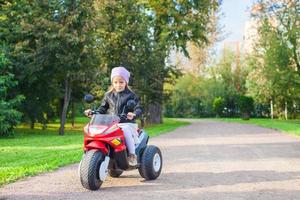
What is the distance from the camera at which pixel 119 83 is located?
828 cm

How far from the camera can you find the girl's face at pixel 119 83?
27.2 feet

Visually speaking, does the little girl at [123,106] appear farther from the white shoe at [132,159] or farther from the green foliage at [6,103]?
the green foliage at [6,103]

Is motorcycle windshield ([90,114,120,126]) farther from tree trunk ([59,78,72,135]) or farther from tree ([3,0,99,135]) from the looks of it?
tree trunk ([59,78,72,135])

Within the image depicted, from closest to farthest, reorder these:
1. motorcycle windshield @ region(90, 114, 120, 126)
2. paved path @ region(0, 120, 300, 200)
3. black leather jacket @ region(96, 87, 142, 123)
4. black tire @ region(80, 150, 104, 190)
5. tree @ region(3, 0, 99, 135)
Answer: paved path @ region(0, 120, 300, 200) → black tire @ region(80, 150, 104, 190) → motorcycle windshield @ region(90, 114, 120, 126) → black leather jacket @ region(96, 87, 142, 123) → tree @ region(3, 0, 99, 135)

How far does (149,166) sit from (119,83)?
4.81 feet

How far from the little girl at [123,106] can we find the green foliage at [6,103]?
14.4 meters

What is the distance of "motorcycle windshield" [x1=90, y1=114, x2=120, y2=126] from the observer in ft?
24.8

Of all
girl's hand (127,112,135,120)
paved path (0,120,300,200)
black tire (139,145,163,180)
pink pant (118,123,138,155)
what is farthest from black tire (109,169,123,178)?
girl's hand (127,112,135,120)

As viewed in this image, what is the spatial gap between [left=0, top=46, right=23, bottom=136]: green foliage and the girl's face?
14.5 m

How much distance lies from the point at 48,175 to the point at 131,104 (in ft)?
7.83

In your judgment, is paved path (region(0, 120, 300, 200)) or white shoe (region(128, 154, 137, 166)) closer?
paved path (region(0, 120, 300, 200))

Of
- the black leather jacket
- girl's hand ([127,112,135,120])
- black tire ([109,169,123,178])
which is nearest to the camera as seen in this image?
girl's hand ([127,112,135,120])

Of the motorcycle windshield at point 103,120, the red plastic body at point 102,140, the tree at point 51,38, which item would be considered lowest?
the red plastic body at point 102,140

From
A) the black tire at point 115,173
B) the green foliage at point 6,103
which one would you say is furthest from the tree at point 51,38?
the black tire at point 115,173
